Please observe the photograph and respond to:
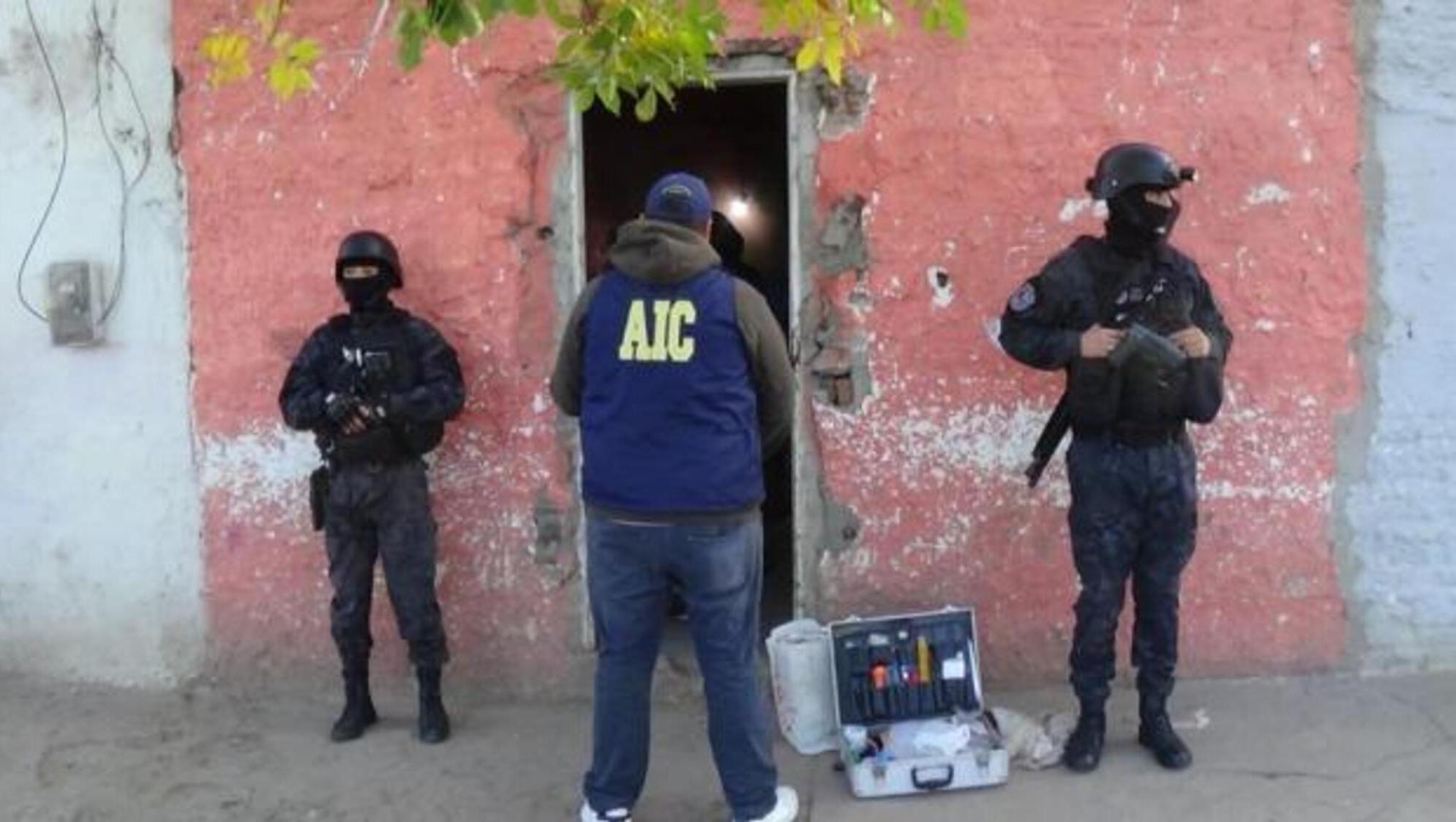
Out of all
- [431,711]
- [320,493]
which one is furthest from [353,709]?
[320,493]

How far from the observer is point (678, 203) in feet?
14.1

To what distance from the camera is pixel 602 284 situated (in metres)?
4.34

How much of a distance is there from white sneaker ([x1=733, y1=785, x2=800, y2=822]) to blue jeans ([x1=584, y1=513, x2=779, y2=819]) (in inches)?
1.2

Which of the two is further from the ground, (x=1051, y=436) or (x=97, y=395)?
(x=97, y=395)

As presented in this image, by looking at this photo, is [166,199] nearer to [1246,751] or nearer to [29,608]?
[29,608]

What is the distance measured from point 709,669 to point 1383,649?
279 centimetres

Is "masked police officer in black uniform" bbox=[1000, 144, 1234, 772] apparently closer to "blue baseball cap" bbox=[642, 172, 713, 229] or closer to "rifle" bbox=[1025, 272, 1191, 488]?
"rifle" bbox=[1025, 272, 1191, 488]

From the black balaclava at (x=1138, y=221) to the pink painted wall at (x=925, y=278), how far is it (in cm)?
68

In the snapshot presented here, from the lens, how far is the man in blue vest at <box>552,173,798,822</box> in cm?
422

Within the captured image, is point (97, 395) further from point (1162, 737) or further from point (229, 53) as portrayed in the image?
point (1162, 737)

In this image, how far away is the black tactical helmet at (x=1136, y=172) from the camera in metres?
4.52

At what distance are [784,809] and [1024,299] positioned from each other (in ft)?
5.84

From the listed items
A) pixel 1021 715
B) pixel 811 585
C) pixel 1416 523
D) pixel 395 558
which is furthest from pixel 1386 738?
pixel 395 558

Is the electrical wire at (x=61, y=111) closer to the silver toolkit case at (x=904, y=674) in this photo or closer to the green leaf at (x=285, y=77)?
the green leaf at (x=285, y=77)
